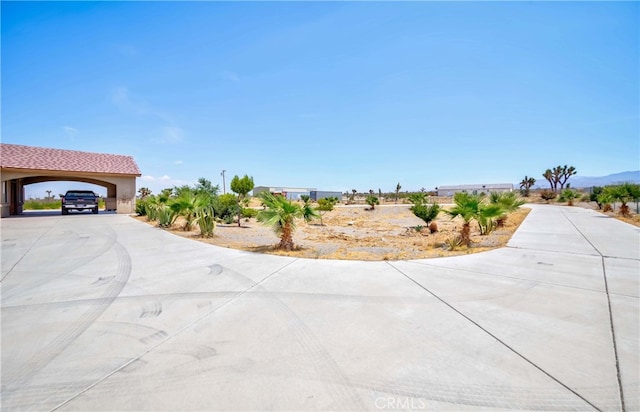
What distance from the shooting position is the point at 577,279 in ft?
17.6

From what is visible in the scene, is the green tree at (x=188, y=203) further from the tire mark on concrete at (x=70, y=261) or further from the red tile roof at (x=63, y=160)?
the red tile roof at (x=63, y=160)

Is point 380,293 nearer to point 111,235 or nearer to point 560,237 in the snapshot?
point 560,237

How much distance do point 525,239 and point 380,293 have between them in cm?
852

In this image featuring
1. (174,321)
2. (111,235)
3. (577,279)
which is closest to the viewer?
(174,321)

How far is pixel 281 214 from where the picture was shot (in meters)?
8.69

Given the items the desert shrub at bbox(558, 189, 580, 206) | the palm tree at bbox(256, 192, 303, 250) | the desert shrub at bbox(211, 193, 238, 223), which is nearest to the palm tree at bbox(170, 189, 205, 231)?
the desert shrub at bbox(211, 193, 238, 223)

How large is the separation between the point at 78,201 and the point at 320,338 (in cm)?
2583

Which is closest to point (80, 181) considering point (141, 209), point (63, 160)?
point (63, 160)

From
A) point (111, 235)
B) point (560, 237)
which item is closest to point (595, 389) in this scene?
point (560, 237)

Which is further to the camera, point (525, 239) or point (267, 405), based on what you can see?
point (525, 239)

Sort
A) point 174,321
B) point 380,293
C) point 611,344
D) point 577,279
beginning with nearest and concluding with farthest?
point 611,344
point 174,321
point 380,293
point 577,279

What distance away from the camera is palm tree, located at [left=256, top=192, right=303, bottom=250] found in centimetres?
865

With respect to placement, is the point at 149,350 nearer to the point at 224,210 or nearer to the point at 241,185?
the point at 224,210

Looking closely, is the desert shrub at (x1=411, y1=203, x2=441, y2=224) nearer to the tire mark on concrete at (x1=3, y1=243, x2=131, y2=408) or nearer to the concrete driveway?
the concrete driveway
